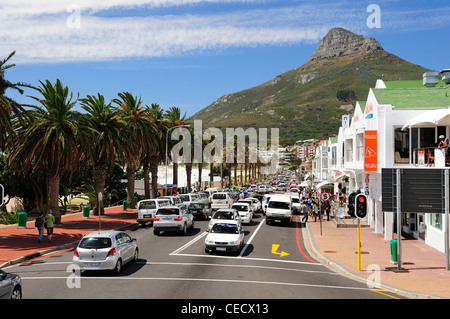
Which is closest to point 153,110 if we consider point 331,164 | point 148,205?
point 148,205

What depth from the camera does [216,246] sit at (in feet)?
65.7

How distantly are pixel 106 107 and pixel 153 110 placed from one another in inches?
498

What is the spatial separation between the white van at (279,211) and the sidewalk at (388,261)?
3.59 meters

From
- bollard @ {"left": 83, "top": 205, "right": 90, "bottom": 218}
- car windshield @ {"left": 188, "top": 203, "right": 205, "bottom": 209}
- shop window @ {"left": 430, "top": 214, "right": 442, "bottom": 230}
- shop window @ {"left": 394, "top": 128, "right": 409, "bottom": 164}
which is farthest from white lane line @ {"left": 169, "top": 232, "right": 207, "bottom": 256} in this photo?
shop window @ {"left": 430, "top": 214, "right": 442, "bottom": 230}

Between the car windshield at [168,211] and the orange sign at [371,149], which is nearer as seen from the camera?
the orange sign at [371,149]

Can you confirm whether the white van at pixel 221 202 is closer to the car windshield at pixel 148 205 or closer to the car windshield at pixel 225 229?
the car windshield at pixel 148 205

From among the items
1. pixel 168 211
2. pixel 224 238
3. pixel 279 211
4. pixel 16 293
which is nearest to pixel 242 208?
pixel 279 211

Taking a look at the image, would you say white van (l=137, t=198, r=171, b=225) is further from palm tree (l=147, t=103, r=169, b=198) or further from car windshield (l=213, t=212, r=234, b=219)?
palm tree (l=147, t=103, r=169, b=198)

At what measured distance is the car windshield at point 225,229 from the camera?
69.1 feet

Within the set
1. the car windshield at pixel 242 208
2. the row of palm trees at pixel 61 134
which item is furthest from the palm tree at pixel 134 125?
the car windshield at pixel 242 208

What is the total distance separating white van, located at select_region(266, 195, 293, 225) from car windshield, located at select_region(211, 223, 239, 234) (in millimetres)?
11397

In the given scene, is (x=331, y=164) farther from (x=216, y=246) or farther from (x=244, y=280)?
(x=244, y=280)

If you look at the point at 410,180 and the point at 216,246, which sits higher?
the point at 410,180

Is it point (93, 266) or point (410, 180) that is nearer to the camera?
point (93, 266)
